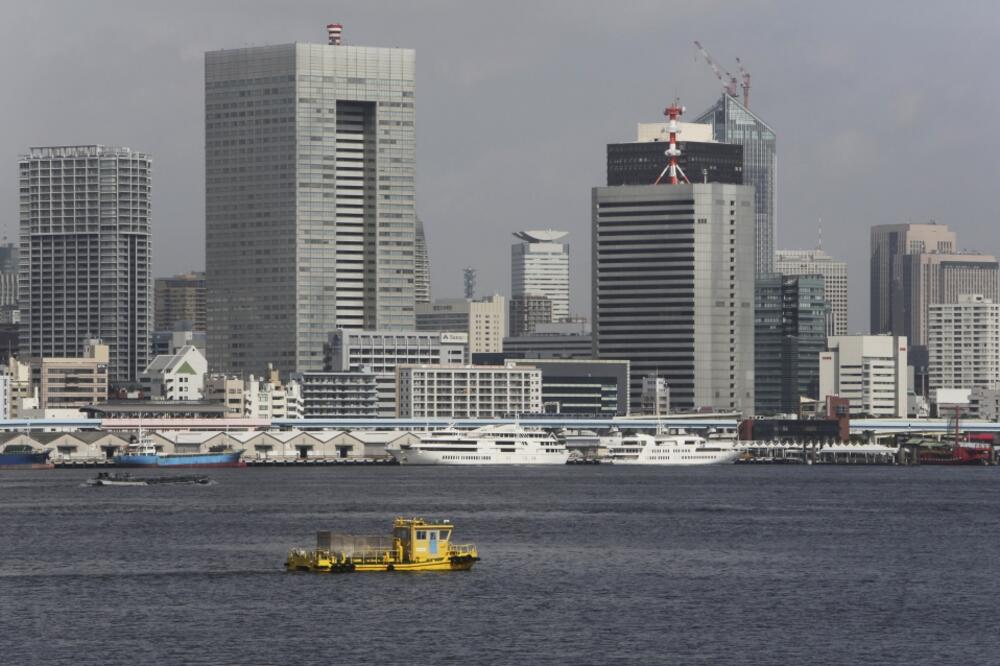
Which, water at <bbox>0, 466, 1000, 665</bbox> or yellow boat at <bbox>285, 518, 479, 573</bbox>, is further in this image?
yellow boat at <bbox>285, 518, 479, 573</bbox>

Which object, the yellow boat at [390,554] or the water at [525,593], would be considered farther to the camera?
the yellow boat at [390,554]

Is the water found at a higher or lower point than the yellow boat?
lower

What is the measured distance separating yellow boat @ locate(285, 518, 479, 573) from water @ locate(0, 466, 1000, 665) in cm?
149

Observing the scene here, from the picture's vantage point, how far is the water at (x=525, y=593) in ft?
280

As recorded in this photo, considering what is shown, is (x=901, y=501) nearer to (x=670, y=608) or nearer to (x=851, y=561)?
(x=851, y=561)

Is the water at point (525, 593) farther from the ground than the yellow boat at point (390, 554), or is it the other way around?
the yellow boat at point (390, 554)

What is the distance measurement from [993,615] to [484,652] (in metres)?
25.1

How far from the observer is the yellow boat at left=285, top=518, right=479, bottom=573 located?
358ft

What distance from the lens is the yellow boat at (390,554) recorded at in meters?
109

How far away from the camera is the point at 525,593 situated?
334ft

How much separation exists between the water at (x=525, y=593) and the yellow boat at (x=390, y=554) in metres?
1.49

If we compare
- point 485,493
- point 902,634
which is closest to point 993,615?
point 902,634

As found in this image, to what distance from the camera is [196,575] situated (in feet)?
360

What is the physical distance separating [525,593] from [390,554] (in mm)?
11209
